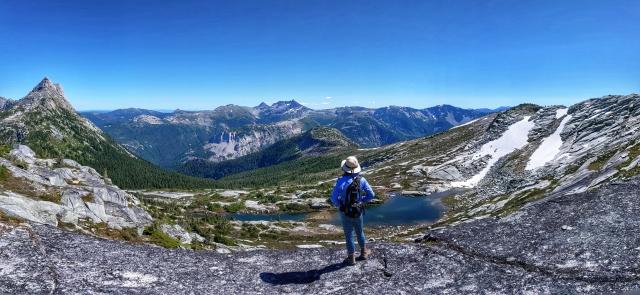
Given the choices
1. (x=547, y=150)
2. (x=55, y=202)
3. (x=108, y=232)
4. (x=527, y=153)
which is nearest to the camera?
(x=108, y=232)

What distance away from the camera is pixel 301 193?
182125 millimetres

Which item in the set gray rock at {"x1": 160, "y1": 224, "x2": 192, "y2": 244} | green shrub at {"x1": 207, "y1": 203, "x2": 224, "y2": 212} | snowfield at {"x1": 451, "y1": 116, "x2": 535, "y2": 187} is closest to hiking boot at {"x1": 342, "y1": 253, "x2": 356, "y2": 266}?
gray rock at {"x1": 160, "y1": 224, "x2": 192, "y2": 244}

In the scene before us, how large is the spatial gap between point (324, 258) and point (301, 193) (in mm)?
164445

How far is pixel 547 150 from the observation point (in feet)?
495

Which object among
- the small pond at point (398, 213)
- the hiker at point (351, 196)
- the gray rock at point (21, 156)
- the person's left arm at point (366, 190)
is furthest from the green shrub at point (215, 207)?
the person's left arm at point (366, 190)

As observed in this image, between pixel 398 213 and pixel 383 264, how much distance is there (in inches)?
4599

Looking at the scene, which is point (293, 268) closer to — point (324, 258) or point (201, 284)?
point (324, 258)

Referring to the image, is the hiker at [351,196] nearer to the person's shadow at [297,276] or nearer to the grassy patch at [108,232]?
the person's shadow at [297,276]

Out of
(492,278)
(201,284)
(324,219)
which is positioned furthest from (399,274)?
(324,219)

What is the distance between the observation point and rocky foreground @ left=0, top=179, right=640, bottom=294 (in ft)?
48.5

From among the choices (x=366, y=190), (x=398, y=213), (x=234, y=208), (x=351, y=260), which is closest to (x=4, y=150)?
(x=351, y=260)

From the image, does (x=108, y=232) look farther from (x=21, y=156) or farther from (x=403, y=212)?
(x=403, y=212)

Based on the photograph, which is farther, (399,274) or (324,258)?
(324,258)

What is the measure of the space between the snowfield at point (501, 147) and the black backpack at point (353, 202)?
155m
